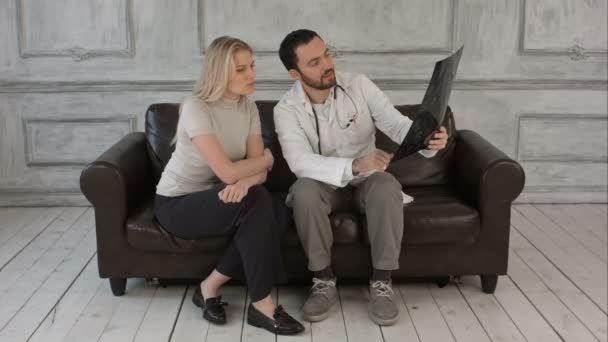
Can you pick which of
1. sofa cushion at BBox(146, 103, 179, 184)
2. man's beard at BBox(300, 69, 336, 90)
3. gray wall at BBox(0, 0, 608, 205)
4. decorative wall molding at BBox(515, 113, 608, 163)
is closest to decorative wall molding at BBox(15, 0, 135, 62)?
gray wall at BBox(0, 0, 608, 205)

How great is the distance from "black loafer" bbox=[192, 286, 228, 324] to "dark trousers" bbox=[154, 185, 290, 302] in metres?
0.12

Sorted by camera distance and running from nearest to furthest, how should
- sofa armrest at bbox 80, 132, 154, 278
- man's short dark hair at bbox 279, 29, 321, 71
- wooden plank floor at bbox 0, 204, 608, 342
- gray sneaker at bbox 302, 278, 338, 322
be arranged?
wooden plank floor at bbox 0, 204, 608, 342 < gray sneaker at bbox 302, 278, 338, 322 < sofa armrest at bbox 80, 132, 154, 278 < man's short dark hair at bbox 279, 29, 321, 71

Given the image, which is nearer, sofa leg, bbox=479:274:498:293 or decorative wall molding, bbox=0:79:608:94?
sofa leg, bbox=479:274:498:293

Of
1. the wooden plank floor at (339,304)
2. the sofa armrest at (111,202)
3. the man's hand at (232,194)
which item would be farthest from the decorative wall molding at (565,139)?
the sofa armrest at (111,202)

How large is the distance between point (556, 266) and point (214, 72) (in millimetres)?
1778

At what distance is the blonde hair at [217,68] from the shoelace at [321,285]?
0.79m

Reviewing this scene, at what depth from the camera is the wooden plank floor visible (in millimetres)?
2877

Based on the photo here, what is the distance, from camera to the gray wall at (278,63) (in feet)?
14.5

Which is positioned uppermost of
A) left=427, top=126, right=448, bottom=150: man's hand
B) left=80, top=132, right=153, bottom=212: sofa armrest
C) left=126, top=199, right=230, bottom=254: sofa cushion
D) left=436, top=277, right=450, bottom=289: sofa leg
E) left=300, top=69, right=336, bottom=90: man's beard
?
left=300, top=69, right=336, bottom=90: man's beard

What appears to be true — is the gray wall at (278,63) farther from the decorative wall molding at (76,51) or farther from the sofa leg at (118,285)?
the sofa leg at (118,285)

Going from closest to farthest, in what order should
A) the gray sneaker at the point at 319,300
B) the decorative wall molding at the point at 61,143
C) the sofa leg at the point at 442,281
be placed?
1. the gray sneaker at the point at 319,300
2. the sofa leg at the point at 442,281
3. the decorative wall molding at the point at 61,143

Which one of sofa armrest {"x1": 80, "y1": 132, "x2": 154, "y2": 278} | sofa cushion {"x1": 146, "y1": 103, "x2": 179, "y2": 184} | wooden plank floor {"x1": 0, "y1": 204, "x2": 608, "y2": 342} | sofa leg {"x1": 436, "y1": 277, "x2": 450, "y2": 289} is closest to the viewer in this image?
wooden plank floor {"x1": 0, "y1": 204, "x2": 608, "y2": 342}

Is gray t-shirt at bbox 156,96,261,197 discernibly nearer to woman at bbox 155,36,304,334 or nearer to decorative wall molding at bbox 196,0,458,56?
woman at bbox 155,36,304,334

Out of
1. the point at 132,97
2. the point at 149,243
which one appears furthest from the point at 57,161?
the point at 149,243
